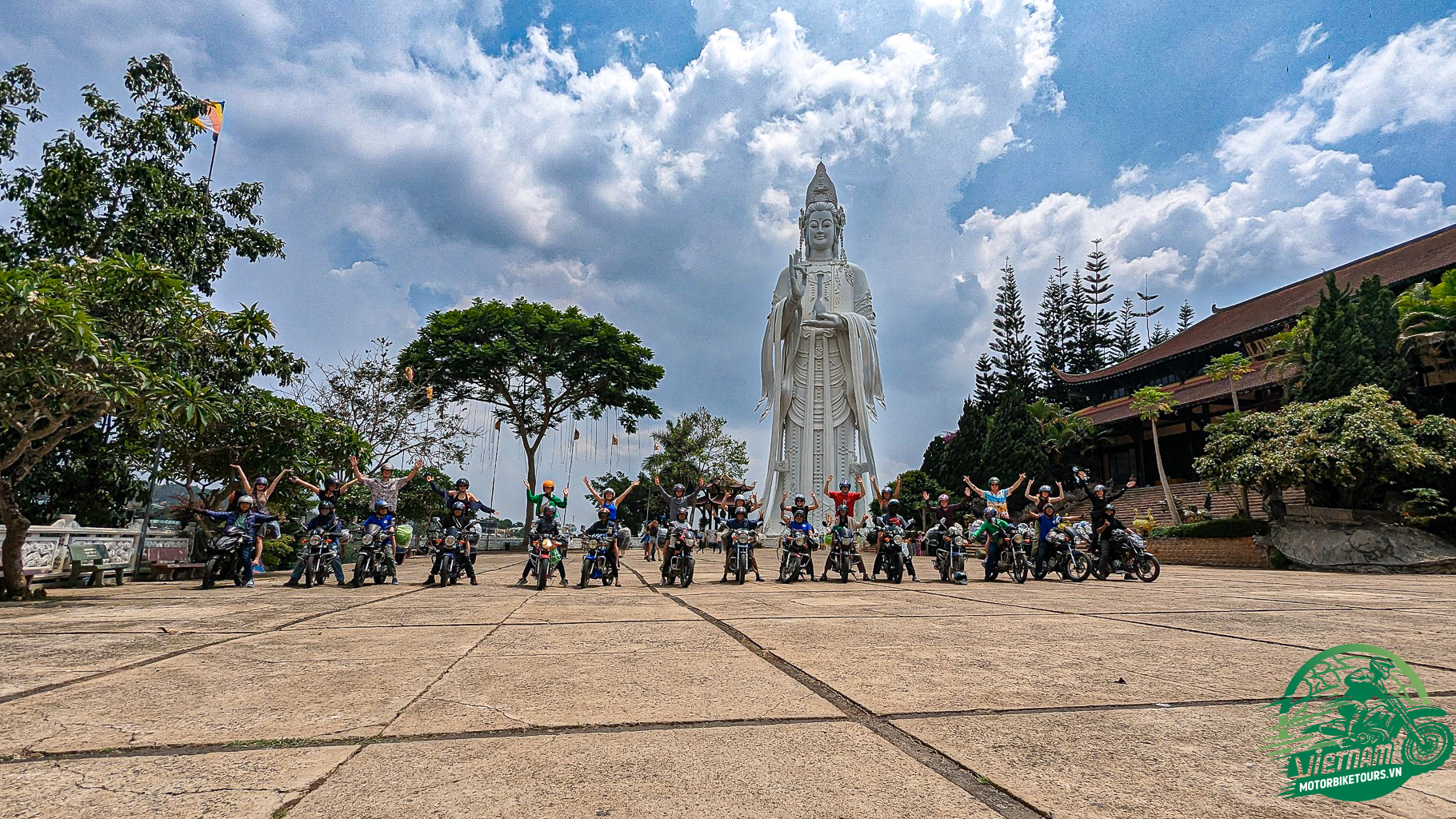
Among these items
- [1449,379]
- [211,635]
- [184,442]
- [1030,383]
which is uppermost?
[1030,383]

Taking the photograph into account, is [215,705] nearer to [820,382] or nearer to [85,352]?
[85,352]

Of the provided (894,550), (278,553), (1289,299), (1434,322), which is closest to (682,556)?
(894,550)

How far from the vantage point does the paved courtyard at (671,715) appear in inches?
75.6

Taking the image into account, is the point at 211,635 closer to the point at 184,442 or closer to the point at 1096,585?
the point at 184,442

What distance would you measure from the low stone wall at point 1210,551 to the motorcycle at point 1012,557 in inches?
435

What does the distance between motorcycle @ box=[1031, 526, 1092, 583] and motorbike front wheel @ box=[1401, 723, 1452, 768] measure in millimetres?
9563

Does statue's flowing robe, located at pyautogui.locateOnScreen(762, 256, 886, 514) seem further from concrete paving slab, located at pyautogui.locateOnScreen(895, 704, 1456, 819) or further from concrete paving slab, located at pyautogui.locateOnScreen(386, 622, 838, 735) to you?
concrete paving slab, located at pyautogui.locateOnScreen(895, 704, 1456, 819)

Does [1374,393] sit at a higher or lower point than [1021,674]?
higher

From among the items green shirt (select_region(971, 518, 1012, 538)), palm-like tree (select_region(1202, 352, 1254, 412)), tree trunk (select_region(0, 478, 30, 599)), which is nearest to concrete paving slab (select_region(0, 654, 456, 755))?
tree trunk (select_region(0, 478, 30, 599))

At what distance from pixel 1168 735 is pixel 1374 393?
1909 cm

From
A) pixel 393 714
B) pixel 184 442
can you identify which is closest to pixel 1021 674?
pixel 393 714

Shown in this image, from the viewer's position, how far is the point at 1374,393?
1642 centimetres

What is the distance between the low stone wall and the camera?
18578 mm

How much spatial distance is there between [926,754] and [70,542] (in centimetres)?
1281
